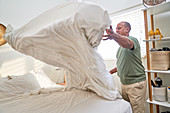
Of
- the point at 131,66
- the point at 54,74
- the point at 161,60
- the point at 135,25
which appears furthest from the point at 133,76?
the point at 54,74

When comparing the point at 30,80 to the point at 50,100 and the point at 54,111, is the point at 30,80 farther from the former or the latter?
the point at 54,111

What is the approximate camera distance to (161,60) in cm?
168

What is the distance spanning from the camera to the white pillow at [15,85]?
171 cm

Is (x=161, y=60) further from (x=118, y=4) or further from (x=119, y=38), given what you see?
(x=118, y=4)

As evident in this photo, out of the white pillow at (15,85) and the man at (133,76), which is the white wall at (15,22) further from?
the man at (133,76)

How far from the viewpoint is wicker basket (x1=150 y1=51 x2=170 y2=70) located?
166 centimetres

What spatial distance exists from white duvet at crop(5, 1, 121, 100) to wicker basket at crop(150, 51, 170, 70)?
83cm

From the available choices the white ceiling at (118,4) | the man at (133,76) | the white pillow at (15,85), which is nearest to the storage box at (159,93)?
the man at (133,76)

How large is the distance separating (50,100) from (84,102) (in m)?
0.40

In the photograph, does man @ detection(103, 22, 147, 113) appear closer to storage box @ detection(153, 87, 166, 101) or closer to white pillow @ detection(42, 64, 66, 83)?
storage box @ detection(153, 87, 166, 101)

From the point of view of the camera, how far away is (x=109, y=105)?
45.5 inches

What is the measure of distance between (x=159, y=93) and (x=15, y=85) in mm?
2053

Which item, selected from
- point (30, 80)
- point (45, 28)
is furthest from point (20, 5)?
point (45, 28)

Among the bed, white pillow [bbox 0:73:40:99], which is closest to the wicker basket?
the bed
